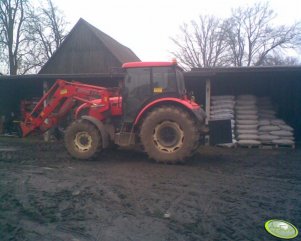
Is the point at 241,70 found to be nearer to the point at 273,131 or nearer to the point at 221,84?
the point at 221,84

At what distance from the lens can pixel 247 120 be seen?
10.1 meters

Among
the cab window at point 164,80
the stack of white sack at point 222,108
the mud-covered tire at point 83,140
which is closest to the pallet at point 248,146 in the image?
the stack of white sack at point 222,108

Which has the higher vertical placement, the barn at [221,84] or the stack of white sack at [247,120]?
the barn at [221,84]

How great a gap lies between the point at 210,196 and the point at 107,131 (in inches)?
141

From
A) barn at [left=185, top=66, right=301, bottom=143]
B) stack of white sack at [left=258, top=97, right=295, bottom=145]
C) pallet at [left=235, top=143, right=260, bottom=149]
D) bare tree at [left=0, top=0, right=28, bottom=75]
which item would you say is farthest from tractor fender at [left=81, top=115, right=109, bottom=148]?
bare tree at [left=0, top=0, right=28, bottom=75]

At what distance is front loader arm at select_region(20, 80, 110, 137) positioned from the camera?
765 centimetres

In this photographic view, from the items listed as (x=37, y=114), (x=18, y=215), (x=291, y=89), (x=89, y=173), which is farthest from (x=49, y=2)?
(x=18, y=215)

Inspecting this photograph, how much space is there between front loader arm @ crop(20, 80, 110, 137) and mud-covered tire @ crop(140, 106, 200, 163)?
5.61 ft

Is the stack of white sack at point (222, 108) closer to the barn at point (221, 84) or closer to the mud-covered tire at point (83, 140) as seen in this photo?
the barn at point (221, 84)

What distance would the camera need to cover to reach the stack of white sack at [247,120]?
384 inches

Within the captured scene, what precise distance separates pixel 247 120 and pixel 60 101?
6495 millimetres

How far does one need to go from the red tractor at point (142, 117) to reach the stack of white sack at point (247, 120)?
3.52m

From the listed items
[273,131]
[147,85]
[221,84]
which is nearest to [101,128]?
[147,85]

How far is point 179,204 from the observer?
3.93 meters
